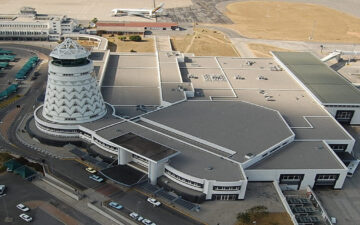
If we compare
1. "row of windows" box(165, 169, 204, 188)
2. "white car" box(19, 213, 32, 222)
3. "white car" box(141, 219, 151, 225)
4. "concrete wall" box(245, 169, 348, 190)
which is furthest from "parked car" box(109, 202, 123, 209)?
"concrete wall" box(245, 169, 348, 190)

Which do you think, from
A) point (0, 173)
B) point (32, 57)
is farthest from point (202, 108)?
point (32, 57)

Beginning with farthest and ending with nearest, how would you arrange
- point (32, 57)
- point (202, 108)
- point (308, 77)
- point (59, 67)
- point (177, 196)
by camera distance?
point (32, 57) → point (308, 77) → point (202, 108) → point (59, 67) → point (177, 196)

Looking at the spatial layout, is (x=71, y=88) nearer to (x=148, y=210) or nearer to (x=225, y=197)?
(x=148, y=210)

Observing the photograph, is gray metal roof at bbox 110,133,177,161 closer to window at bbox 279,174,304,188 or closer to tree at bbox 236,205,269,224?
tree at bbox 236,205,269,224

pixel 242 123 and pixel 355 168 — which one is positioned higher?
pixel 242 123

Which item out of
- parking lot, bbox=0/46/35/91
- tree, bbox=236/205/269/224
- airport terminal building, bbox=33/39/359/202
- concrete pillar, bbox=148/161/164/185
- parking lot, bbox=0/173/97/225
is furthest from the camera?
parking lot, bbox=0/46/35/91

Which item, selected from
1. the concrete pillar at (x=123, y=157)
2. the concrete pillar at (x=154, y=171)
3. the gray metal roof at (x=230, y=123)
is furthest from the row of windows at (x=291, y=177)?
the concrete pillar at (x=123, y=157)

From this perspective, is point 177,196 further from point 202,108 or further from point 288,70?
point 288,70

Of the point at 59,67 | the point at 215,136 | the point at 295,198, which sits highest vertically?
the point at 59,67
